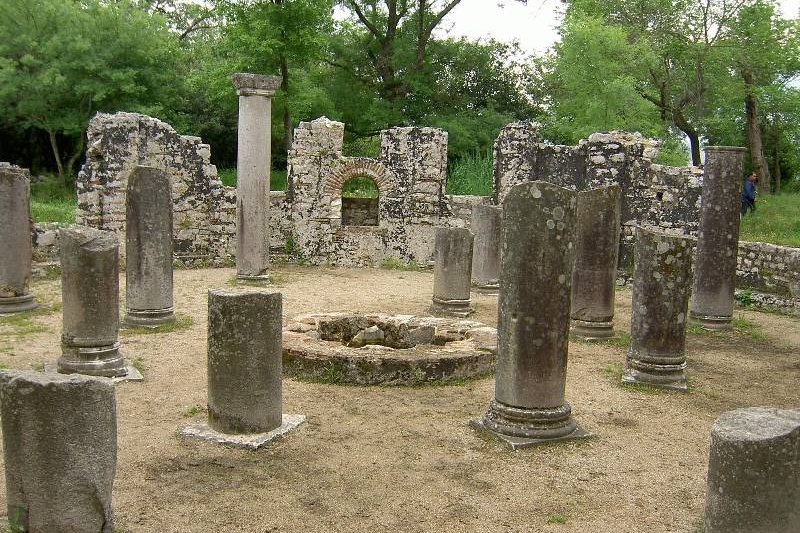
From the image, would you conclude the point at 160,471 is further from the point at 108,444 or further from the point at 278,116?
the point at 278,116

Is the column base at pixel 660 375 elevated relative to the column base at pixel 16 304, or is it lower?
lower

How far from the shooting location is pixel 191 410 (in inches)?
275

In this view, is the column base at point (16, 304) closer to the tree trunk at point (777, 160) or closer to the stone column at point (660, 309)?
the stone column at point (660, 309)

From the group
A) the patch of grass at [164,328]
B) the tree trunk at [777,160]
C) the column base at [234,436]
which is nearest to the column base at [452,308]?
the patch of grass at [164,328]

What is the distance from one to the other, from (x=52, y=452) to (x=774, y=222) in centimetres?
1949

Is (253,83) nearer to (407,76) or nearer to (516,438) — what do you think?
(516,438)

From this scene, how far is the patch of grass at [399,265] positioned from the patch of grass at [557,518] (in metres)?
12.5

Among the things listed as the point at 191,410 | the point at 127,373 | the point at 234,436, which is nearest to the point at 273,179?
the point at 127,373

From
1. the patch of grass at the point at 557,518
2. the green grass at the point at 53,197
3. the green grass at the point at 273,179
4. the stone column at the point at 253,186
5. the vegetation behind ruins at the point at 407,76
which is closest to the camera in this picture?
the patch of grass at the point at 557,518

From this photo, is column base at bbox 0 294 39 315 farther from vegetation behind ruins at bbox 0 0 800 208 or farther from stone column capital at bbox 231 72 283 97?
vegetation behind ruins at bbox 0 0 800 208

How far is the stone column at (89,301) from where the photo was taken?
7.79 meters

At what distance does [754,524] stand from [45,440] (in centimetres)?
403

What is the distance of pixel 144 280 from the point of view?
1030cm

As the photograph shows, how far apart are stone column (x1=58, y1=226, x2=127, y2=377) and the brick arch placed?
32.5 ft
